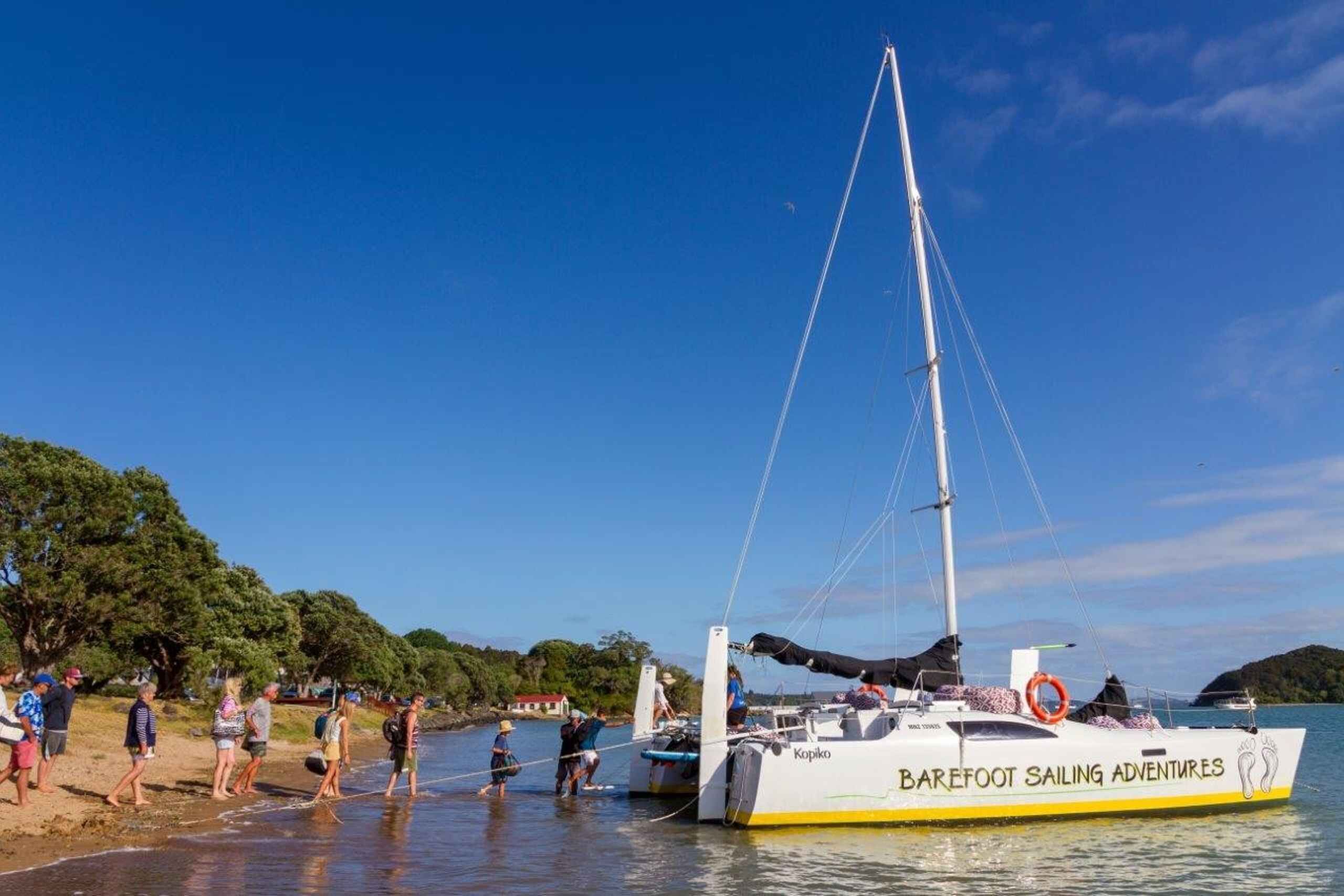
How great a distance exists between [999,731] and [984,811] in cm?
140

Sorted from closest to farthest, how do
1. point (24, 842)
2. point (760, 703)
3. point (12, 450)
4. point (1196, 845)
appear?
point (24, 842)
point (1196, 845)
point (760, 703)
point (12, 450)

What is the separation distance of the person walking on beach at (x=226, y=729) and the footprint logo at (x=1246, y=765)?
61.9 feet

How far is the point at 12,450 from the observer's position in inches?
1367

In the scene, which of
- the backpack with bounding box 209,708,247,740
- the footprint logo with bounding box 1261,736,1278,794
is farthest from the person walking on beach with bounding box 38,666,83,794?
the footprint logo with bounding box 1261,736,1278,794

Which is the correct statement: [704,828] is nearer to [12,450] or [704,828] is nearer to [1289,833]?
[1289,833]

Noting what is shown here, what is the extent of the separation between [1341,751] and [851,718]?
4176 cm

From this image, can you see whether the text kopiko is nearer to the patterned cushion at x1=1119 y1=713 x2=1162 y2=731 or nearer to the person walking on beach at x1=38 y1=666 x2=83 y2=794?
the patterned cushion at x1=1119 y1=713 x2=1162 y2=731

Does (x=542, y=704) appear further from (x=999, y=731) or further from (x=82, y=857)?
(x=82, y=857)

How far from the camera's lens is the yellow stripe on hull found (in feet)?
54.9

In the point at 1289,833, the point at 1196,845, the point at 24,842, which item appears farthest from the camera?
the point at 1289,833

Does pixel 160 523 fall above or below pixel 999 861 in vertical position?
above

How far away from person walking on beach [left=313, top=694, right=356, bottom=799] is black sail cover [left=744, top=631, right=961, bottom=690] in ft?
25.1

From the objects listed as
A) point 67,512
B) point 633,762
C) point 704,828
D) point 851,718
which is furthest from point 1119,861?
point 67,512

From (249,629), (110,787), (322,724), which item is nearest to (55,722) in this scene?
(110,787)
